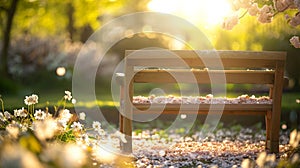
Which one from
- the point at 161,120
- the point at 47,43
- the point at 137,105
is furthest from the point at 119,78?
the point at 47,43

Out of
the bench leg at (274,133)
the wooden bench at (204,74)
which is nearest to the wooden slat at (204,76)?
the wooden bench at (204,74)

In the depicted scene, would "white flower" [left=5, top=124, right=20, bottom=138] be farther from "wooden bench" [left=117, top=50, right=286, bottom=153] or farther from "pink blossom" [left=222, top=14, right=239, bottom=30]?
"pink blossom" [left=222, top=14, right=239, bottom=30]

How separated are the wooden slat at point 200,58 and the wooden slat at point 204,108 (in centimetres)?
45

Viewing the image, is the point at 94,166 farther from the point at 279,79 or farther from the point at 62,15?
the point at 62,15

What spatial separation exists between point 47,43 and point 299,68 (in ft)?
22.6

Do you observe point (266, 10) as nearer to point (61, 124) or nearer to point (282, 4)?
point (282, 4)

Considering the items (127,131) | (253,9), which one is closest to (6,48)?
(127,131)

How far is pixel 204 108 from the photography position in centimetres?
671

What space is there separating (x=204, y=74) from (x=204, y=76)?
2 centimetres

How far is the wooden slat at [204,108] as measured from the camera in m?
6.58

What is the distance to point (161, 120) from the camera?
34.9 ft

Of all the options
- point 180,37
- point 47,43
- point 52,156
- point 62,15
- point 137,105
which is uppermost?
point 62,15

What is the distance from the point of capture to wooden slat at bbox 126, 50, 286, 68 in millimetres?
6555

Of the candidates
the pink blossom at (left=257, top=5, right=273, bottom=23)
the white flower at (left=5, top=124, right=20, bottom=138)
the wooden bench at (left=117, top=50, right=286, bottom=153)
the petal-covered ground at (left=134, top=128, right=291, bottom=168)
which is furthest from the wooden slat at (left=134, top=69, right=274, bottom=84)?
the white flower at (left=5, top=124, right=20, bottom=138)
